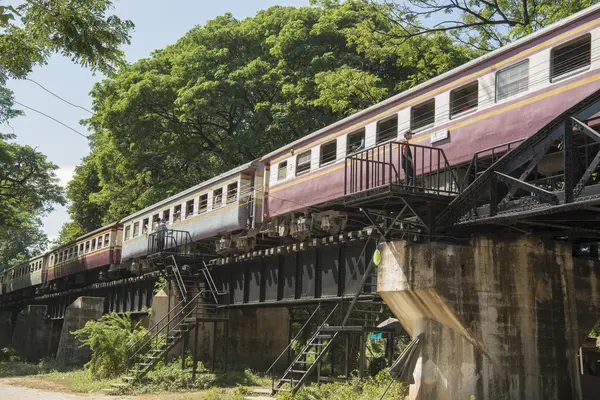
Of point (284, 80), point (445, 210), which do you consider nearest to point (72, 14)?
point (445, 210)

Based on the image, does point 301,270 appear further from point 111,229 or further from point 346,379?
point 111,229

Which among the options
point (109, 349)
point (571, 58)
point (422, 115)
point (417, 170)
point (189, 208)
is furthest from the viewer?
point (189, 208)

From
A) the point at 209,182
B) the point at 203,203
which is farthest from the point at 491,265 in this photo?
the point at 203,203

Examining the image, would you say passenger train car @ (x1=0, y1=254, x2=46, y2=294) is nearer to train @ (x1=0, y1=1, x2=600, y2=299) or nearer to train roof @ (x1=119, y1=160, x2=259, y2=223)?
train roof @ (x1=119, y1=160, x2=259, y2=223)

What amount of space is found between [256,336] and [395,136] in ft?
57.4

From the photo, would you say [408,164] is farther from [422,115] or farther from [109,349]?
[109,349]

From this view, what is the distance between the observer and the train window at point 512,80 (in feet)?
46.0

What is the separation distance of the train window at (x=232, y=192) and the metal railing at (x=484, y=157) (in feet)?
36.9

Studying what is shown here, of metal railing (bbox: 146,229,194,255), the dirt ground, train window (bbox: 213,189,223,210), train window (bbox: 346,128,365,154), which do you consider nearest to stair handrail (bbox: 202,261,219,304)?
metal railing (bbox: 146,229,194,255)

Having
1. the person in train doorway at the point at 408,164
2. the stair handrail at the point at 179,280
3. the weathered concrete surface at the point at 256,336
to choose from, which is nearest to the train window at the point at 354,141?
the person in train doorway at the point at 408,164

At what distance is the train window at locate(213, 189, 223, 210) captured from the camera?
26.0m

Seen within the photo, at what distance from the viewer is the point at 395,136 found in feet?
57.1

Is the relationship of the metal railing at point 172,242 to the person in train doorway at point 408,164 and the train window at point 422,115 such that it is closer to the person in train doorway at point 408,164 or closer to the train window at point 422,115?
the train window at point 422,115

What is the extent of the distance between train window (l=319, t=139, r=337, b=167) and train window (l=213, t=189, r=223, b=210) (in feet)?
22.5
